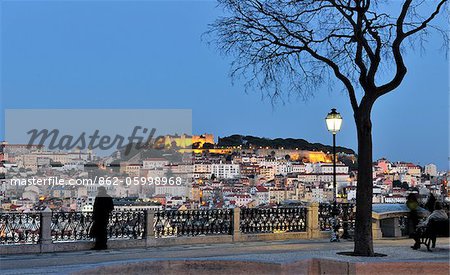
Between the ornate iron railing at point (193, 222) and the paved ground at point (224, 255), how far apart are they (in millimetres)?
984

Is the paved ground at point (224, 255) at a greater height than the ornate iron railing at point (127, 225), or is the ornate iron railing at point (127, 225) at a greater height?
the ornate iron railing at point (127, 225)

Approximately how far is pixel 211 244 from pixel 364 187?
6718 mm

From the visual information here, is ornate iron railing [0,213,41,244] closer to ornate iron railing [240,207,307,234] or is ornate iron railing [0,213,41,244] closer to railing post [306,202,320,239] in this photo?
ornate iron railing [240,207,307,234]

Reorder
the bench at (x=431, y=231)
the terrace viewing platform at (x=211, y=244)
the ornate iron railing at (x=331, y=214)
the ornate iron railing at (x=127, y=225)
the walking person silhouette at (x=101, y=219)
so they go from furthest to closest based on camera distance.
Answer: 1. the ornate iron railing at (x=331, y=214)
2. the ornate iron railing at (x=127, y=225)
3. the walking person silhouette at (x=101, y=219)
4. the bench at (x=431, y=231)
5. the terrace viewing platform at (x=211, y=244)

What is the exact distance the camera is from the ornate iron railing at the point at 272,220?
23016mm

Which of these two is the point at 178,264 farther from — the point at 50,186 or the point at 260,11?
the point at 50,186

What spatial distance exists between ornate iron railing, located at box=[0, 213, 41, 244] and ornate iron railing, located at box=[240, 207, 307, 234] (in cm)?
655

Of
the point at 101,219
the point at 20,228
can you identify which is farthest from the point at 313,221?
the point at 20,228

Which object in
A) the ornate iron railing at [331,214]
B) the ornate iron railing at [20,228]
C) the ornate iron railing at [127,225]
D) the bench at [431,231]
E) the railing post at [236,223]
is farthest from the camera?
the ornate iron railing at [331,214]

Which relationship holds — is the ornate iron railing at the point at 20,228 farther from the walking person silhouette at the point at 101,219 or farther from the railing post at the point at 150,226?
the railing post at the point at 150,226

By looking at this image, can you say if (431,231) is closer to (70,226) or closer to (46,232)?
(70,226)

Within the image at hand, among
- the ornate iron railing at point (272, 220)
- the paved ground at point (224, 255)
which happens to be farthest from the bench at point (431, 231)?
the ornate iron railing at point (272, 220)

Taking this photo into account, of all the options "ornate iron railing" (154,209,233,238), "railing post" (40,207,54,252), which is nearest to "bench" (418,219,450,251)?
"ornate iron railing" (154,209,233,238)

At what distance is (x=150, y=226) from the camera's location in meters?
21.2
